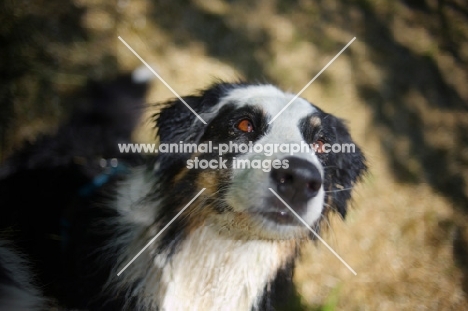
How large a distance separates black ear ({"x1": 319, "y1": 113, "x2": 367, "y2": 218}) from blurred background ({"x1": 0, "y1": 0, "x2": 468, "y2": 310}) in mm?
728

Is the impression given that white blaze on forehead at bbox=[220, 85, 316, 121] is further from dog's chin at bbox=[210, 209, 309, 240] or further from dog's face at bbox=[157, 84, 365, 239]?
dog's chin at bbox=[210, 209, 309, 240]

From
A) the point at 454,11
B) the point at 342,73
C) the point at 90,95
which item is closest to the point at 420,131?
the point at 342,73

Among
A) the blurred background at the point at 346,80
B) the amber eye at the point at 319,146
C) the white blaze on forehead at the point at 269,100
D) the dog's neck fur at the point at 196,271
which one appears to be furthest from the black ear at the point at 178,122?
the blurred background at the point at 346,80

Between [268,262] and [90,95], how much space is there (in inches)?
85.0

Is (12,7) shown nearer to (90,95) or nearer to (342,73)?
(90,95)

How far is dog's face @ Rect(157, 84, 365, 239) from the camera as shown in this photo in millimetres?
1681

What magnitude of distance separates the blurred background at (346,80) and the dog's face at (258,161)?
104 centimetres

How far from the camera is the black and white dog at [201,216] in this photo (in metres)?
1.75

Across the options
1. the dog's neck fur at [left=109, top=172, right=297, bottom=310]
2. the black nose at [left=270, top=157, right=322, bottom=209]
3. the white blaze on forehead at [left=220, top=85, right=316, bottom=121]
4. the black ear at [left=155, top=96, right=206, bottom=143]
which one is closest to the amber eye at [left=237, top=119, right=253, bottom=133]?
the white blaze on forehead at [left=220, top=85, right=316, bottom=121]

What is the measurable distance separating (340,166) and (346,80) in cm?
264

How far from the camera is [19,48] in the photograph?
365 cm

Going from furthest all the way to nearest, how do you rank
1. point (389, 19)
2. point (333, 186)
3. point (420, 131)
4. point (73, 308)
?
point (389, 19) < point (420, 131) < point (333, 186) < point (73, 308)

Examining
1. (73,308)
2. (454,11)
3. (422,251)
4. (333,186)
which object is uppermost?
(454,11)

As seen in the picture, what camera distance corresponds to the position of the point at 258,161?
173 cm
